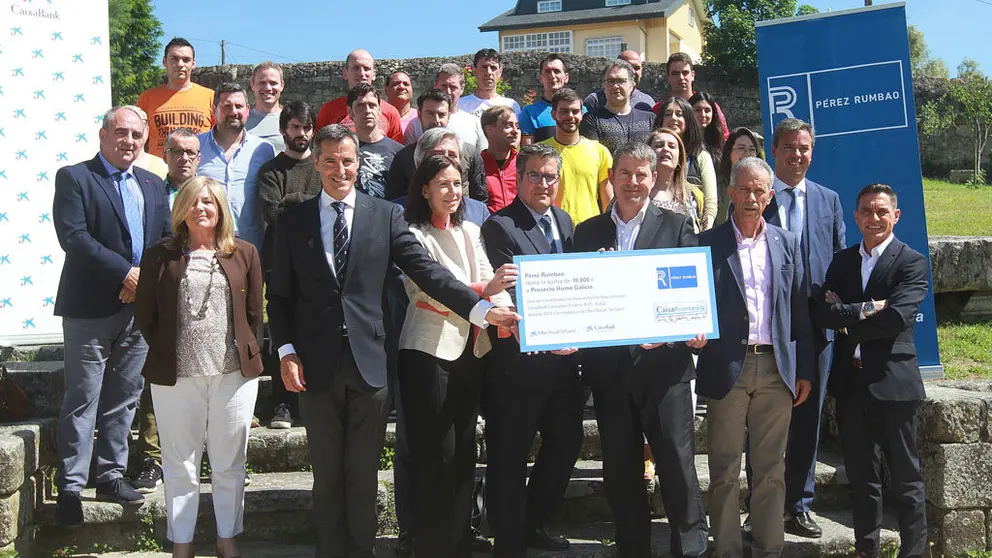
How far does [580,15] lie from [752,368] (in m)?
35.4

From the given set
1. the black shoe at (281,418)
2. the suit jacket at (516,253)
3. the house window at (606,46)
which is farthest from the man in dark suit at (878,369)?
the house window at (606,46)

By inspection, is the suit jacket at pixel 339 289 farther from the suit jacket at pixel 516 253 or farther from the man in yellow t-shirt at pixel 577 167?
the man in yellow t-shirt at pixel 577 167

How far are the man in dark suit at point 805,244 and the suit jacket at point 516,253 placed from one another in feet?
4.05

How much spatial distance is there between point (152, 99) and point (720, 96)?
13.5 metres

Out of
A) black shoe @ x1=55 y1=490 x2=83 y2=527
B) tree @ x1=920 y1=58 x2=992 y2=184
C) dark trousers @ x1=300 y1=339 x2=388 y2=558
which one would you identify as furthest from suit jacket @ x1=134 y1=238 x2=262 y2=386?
tree @ x1=920 y1=58 x2=992 y2=184

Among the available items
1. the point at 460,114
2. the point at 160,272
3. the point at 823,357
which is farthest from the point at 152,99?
the point at 823,357

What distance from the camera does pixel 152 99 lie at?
233 inches

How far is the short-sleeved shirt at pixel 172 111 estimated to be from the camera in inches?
229

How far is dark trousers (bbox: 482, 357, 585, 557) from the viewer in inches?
152

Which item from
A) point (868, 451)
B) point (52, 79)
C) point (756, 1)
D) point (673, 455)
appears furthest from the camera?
point (756, 1)

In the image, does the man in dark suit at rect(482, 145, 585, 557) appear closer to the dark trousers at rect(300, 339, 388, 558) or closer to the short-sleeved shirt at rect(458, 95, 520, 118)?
the dark trousers at rect(300, 339, 388, 558)

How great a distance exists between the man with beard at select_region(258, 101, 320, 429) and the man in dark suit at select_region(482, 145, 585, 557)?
146cm

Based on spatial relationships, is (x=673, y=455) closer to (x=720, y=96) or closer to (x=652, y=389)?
(x=652, y=389)

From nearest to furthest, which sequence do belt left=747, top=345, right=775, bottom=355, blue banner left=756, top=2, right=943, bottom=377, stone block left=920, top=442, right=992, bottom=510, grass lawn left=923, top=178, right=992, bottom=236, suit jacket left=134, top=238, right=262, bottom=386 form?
suit jacket left=134, top=238, right=262, bottom=386 → belt left=747, top=345, right=775, bottom=355 → stone block left=920, top=442, right=992, bottom=510 → blue banner left=756, top=2, right=943, bottom=377 → grass lawn left=923, top=178, right=992, bottom=236
